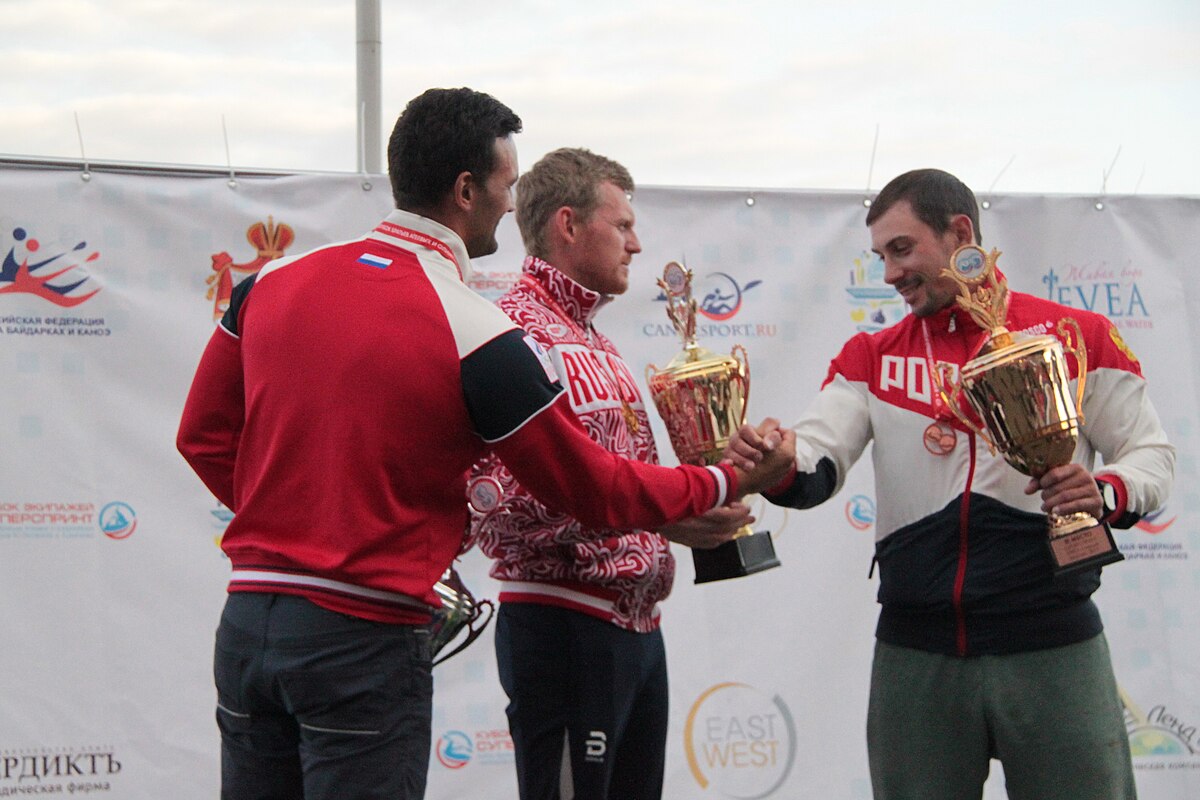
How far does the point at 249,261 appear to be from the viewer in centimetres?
386

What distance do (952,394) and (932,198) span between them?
0.43 m

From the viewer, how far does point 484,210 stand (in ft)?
7.01

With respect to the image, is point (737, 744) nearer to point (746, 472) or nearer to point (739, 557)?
point (739, 557)

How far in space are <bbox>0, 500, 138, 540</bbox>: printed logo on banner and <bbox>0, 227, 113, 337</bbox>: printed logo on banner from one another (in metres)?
0.49

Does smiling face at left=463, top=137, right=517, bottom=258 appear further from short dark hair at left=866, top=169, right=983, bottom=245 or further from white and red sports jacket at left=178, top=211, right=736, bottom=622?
short dark hair at left=866, top=169, right=983, bottom=245

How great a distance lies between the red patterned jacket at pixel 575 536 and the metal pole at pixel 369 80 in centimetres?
163

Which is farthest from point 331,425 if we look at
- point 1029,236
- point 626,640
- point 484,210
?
point 1029,236

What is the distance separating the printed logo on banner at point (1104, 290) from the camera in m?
4.21

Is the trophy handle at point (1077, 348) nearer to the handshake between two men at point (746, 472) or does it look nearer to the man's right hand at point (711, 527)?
the handshake between two men at point (746, 472)

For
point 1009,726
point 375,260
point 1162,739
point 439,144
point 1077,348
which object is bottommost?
point 1162,739

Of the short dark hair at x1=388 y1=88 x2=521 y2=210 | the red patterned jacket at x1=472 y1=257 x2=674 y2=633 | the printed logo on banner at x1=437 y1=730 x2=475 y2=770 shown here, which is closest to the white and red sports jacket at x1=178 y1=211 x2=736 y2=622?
the short dark hair at x1=388 y1=88 x2=521 y2=210

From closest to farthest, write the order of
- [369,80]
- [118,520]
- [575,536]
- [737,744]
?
[575,536] → [118,520] → [737,744] → [369,80]

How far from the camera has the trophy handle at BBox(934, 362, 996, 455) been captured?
8.08 feet

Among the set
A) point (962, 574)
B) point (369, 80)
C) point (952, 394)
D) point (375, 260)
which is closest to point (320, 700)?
point (375, 260)
